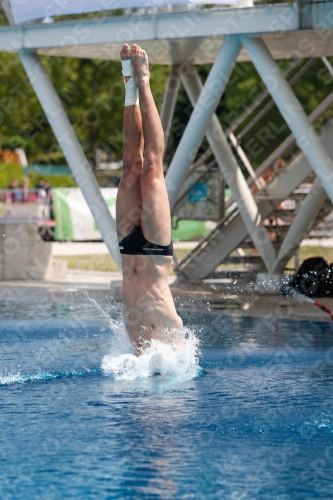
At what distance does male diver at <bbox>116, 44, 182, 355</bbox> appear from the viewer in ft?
25.8

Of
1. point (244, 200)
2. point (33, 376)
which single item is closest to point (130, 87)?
point (33, 376)

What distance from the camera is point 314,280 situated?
1450cm

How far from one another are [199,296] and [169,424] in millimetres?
7661

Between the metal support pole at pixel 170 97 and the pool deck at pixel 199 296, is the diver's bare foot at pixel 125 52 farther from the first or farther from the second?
the metal support pole at pixel 170 97

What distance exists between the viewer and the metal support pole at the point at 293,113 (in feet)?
39.3

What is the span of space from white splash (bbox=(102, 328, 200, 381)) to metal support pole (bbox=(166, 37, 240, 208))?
5275mm

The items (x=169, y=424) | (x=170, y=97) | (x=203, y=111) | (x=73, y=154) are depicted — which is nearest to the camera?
(x=169, y=424)

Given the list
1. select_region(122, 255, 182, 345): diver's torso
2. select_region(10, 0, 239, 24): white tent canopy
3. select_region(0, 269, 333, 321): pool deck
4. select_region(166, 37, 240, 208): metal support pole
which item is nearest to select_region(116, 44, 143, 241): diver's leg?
select_region(122, 255, 182, 345): diver's torso

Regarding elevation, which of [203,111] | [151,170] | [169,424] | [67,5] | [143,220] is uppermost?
[67,5]

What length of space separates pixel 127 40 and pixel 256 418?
7.63m

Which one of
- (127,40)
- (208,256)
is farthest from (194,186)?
(127,40)

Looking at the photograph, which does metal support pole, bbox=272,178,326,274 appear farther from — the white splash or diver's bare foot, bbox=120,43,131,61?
diver's bare foot, bbox=120,43,131,61

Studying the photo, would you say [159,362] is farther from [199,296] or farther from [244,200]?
[244,200]

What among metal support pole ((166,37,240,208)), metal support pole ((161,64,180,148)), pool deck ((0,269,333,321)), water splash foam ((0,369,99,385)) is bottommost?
water splash foam ((0,369,99,385))
